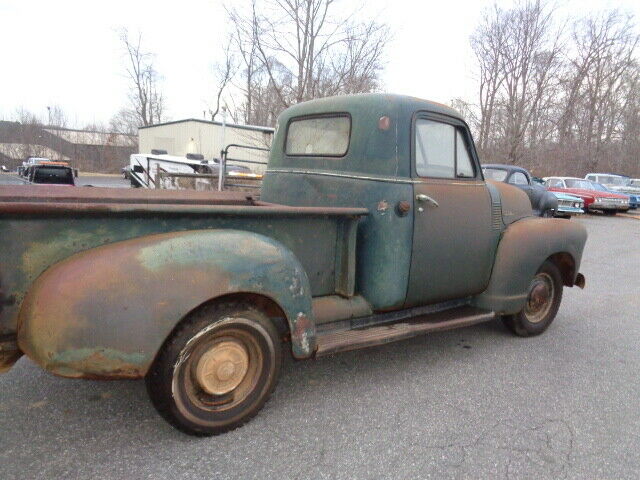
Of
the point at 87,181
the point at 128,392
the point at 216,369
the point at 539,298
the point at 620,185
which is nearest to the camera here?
the point at 216,369

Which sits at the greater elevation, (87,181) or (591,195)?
(591,195)

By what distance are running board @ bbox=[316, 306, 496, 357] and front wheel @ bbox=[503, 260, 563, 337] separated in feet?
2.01

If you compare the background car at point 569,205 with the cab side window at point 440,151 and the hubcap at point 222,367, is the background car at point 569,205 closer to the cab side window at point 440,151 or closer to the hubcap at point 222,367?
the cab side window at point 440,151

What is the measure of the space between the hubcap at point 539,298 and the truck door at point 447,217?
2.42ft

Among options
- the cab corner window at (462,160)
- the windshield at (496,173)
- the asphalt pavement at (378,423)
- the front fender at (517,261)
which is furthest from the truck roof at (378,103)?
the windshield at (496,173)

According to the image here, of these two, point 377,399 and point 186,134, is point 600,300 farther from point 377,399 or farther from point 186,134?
point 186,134

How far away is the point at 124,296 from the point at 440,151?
2516mm

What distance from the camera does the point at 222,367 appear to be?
93.9 inches

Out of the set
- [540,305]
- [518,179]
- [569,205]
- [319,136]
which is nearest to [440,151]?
[319,136]

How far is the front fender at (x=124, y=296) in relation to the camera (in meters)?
1.93

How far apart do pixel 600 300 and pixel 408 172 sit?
4292mm

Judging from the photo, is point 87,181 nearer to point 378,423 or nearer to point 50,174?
point 50,174

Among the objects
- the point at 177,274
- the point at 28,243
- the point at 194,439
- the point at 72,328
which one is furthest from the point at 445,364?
the point at 28,243

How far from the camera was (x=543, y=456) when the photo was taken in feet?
7.84
